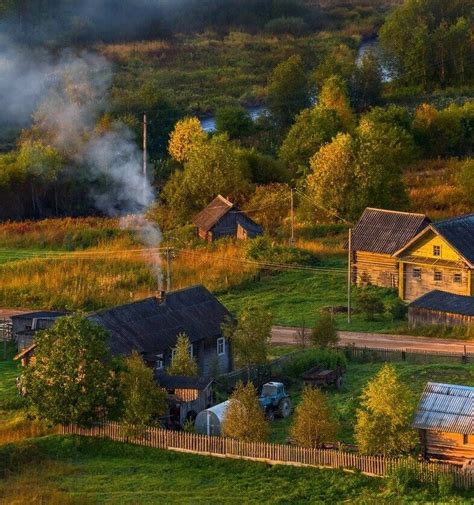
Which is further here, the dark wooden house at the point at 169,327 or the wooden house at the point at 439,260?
the wooden house at the point at 439,260

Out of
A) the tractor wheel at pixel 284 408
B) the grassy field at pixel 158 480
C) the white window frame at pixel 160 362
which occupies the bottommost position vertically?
the grassy field at pixel 158 480

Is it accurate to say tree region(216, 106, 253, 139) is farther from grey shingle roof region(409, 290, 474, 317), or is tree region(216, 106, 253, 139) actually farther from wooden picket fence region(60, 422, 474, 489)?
wooden picket fence region(60, 422, 474, 489)

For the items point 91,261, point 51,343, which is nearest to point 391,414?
point 51,343

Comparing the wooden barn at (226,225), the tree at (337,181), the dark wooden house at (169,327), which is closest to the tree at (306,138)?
the tree at (337,181)

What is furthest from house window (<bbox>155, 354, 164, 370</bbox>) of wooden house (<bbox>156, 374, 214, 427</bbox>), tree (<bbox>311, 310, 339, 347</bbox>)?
tree (<bbox>311, 310, 339, 347</bbox>)

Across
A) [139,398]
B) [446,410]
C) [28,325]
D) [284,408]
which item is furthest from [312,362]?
[28,325]

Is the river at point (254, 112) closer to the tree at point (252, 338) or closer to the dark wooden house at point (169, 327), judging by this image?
the dark wooden house at point (169, 327)

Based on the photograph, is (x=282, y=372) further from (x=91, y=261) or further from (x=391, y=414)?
(x=91, y=261)
